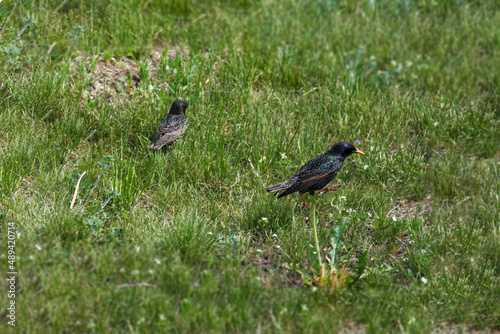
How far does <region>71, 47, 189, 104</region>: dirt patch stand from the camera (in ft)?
→ 22.9

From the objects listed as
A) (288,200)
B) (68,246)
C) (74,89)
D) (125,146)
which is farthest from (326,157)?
(74,89)

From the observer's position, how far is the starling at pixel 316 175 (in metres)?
5.43

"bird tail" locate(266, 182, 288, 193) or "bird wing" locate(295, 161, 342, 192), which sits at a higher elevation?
"bird wing" locate(295, 161, 342, 192)

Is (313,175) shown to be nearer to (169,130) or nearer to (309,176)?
(309,176)

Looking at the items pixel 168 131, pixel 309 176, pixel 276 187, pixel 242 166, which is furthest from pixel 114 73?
pixel 309 176

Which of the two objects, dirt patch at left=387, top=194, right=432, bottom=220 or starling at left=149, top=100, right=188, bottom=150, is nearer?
dirt patch at left=387, top=194, right=432, bottom=220

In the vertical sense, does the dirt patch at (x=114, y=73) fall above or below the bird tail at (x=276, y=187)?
above

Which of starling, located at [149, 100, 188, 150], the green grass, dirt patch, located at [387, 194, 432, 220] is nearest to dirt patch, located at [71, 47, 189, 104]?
the green grass

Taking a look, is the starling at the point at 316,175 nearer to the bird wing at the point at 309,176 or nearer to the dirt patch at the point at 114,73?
the bird wing at the point at 309,176

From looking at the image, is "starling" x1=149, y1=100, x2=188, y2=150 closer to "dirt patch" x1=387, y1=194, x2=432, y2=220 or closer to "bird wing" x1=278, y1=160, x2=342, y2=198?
"bird wing" x1=278, y1=160, x2=342, y2=198

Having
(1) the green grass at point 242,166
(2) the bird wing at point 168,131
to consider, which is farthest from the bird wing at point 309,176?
(2) the bird wing at point 168,131

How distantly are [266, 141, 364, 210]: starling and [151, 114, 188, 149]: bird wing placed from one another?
1.49 m

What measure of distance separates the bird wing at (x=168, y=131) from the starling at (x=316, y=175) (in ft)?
4.90

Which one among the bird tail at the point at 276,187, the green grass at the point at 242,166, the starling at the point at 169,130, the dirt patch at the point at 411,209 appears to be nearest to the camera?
the green grass at the point at 242,166
